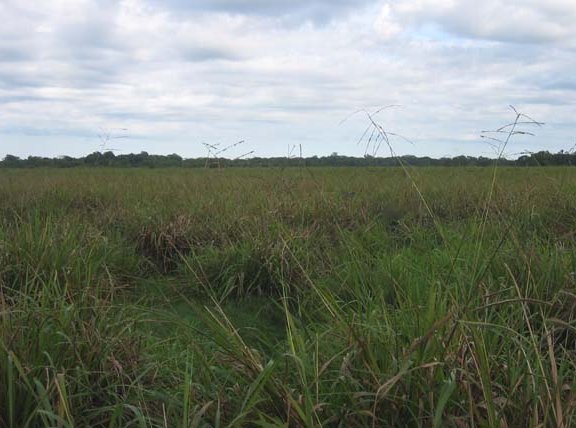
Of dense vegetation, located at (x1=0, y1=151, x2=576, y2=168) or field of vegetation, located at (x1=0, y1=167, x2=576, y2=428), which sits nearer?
field of vegetation, located at (x1=0, y1=167, x2=576, y2=428)

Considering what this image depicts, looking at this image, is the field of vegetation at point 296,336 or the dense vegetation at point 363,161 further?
the dense vegetation at point 363,161

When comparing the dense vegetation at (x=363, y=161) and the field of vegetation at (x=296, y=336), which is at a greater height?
the dense vegetation at (x=363, y=161)

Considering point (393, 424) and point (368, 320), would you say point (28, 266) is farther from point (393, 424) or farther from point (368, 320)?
point (393, 424)

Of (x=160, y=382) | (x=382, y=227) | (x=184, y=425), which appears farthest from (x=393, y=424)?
(x=382, y=227)

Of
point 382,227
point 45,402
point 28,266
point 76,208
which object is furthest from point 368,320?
point 76,208

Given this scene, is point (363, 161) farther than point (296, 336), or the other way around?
point (363, 161)

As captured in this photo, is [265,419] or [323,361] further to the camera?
[323,361]

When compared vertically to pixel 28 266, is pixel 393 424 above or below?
below

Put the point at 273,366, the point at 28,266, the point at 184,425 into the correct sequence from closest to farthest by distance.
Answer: the point at 184,425 < the point at 273,366 < the point at 28,266

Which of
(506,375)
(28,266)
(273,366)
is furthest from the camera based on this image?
(28,266)

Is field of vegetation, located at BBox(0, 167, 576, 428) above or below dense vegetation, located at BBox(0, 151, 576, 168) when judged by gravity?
below

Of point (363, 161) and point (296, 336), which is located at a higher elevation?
point (363, 161)

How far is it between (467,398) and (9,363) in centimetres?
163

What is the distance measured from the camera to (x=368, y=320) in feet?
8.79
